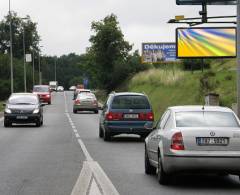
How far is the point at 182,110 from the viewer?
1420 cm

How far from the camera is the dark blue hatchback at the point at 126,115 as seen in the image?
1055 inches

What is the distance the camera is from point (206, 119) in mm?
13750

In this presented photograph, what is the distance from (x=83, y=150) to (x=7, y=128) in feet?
48.6

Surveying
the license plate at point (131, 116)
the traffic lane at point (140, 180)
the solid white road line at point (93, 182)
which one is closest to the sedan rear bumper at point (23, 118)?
the license plate at point (131, 116)

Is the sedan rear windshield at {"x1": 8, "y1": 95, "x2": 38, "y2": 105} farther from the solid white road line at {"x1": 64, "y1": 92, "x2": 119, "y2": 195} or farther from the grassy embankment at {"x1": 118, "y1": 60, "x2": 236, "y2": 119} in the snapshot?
the solid white road line at {"x1": 64, "y1": 92, "x2": 119, "y2": 195}

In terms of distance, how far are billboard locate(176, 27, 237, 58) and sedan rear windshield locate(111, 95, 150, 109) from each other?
13.4 metres

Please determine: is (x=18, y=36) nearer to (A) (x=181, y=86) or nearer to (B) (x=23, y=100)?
(A) (x=181, y=86)

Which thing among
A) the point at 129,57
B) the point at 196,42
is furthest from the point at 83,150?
the point at 129,57

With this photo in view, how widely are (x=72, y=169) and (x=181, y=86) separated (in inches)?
1552

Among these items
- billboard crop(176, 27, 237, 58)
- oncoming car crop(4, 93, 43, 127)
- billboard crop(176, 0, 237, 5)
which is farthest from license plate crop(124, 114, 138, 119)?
billboard crop(176, 27, 237, 58)

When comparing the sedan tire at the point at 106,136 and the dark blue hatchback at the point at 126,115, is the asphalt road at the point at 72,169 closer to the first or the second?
the sedan tire at the point at 106,136

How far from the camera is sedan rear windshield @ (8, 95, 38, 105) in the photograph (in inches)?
1518

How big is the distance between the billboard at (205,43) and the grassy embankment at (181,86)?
2.29 m

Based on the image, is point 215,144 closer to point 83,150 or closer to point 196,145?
point 196,145
